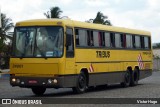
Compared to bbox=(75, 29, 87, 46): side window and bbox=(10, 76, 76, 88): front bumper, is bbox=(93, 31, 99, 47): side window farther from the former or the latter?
bbox=(10, 76, 76, 88): front bumper

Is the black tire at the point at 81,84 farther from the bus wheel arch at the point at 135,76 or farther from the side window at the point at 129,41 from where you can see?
the bus wheel arch at the point at 135,76

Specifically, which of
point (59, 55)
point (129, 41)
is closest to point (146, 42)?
point (129, 41)

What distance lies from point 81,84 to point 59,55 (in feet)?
7.33

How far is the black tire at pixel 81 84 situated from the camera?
22186 millimetres

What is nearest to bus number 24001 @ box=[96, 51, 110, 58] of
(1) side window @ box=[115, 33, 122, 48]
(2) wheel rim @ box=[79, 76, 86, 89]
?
(1) side window @ box=[115, 33, 122, 48]

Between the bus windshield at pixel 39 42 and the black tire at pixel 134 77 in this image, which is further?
the black tire at pixel 134 77

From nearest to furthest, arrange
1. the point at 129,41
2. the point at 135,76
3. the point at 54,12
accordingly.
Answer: the point at 129,41
the point at 135,76
the point at 54,12

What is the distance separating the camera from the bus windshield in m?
20.8

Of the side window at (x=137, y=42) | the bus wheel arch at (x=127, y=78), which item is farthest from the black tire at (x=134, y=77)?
the side window at (x=137, y=42)

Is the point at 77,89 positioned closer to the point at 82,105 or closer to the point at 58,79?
the point at 58,79

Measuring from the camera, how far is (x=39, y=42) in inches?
830

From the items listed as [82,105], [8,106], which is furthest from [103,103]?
[8,106]

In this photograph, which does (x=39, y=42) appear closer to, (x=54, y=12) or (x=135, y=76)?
(x=135, y=76)

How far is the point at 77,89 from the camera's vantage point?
72.6 feet
